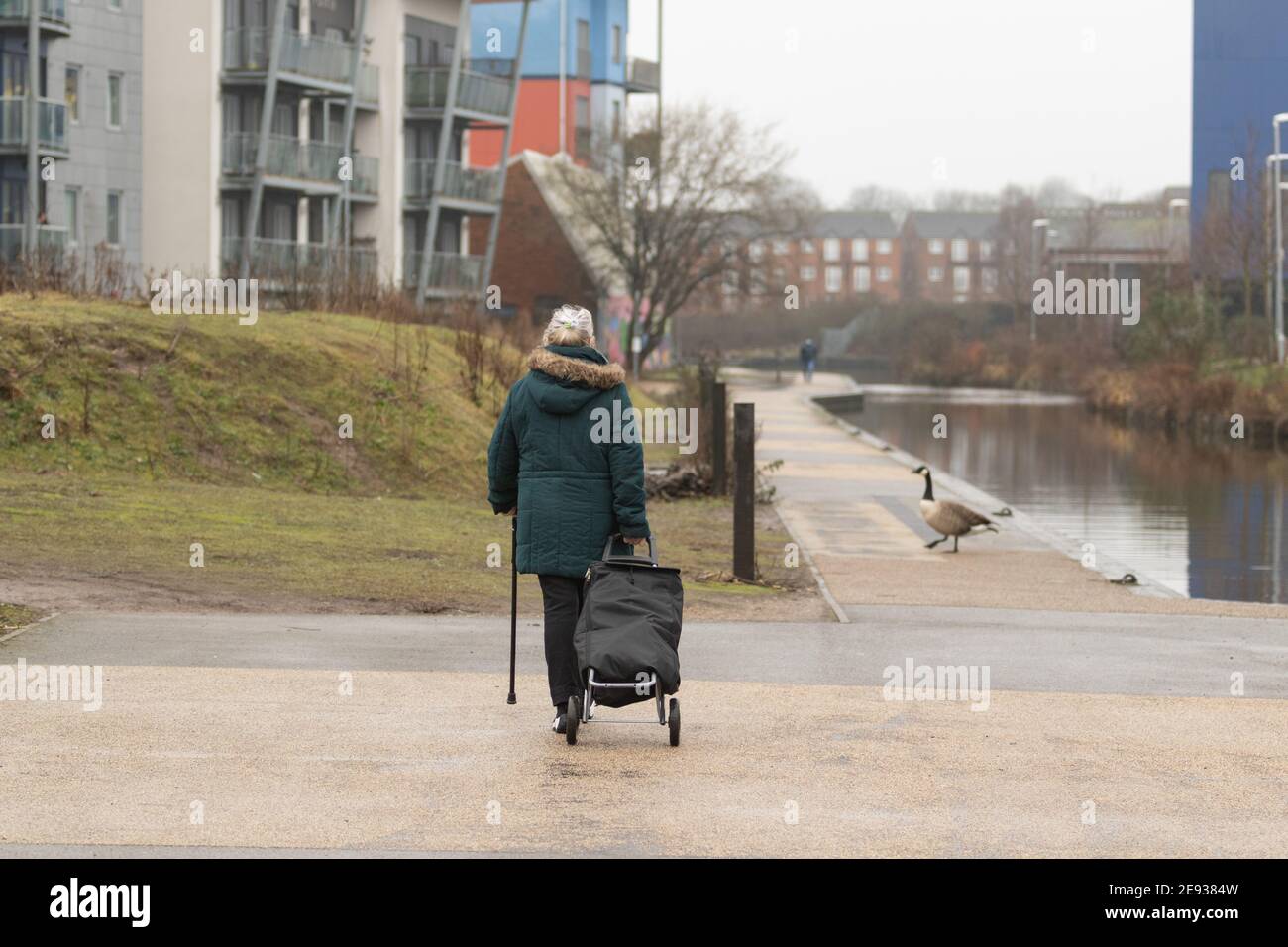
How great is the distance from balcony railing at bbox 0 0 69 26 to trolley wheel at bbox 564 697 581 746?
38.5 m

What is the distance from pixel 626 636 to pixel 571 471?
0.76 meters

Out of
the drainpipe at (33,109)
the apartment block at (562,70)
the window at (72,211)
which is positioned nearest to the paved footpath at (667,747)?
the drainpipe at (33,109)

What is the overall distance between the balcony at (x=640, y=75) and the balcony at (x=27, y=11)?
127ft

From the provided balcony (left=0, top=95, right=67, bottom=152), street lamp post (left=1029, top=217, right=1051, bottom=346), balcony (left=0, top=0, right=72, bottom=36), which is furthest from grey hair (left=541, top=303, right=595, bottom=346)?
street lamp post (left=1029, top=217, right=1051, bottom=346)

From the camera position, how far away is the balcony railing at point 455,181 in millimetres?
57438

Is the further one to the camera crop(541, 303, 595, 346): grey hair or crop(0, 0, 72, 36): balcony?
crop(0, 0, 72, 36): balcony

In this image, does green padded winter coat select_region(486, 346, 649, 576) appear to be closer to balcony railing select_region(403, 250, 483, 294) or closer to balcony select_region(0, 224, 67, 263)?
balcony select_region(0, 224, 67, 263)

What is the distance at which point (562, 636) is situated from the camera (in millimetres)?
8406

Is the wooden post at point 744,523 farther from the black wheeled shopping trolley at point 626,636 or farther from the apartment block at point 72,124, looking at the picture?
the apartment block at point 72,124

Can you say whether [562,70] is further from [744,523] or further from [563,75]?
[744,523]

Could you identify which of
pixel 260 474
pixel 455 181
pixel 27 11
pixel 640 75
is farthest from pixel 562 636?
pixel 640 75

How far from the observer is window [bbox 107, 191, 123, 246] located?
155 feet

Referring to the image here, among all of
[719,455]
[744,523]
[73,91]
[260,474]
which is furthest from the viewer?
[73,91]

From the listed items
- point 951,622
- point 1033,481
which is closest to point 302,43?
point 1033,481
